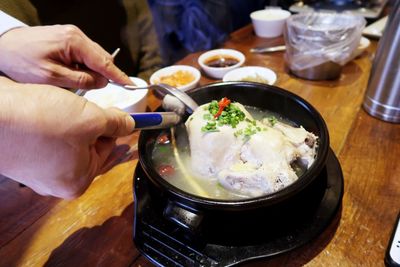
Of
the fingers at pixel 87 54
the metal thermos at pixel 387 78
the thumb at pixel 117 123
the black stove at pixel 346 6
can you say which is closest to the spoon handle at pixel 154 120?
the thumb at pixel 117 123

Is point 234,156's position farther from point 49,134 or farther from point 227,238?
point 49,134

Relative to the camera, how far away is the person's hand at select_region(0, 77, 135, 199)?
2.02 ft

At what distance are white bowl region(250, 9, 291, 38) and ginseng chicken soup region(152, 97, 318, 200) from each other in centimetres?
112

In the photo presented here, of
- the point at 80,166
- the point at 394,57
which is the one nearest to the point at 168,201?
the point at 80,166

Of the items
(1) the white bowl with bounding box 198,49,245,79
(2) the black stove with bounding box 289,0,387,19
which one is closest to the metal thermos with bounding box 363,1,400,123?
(1) the white bowl with bounding box 198,49,245,79

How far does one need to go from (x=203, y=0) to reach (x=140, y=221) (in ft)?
7.44

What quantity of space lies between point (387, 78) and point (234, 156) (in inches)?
28.3

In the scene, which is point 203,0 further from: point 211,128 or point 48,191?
point 48,191

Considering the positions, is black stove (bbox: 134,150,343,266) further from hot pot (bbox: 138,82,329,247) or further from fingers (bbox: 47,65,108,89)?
fingers (bbox: 47,65,108,89)

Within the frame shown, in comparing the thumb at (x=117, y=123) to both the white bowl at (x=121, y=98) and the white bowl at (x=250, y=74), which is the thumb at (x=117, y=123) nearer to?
the white bowl at (x=121, y=98)

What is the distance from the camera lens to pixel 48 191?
2.44 feet

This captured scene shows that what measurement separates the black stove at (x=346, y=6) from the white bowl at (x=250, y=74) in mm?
1087

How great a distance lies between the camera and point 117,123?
0.77 m

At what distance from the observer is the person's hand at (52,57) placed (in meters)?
0.98
